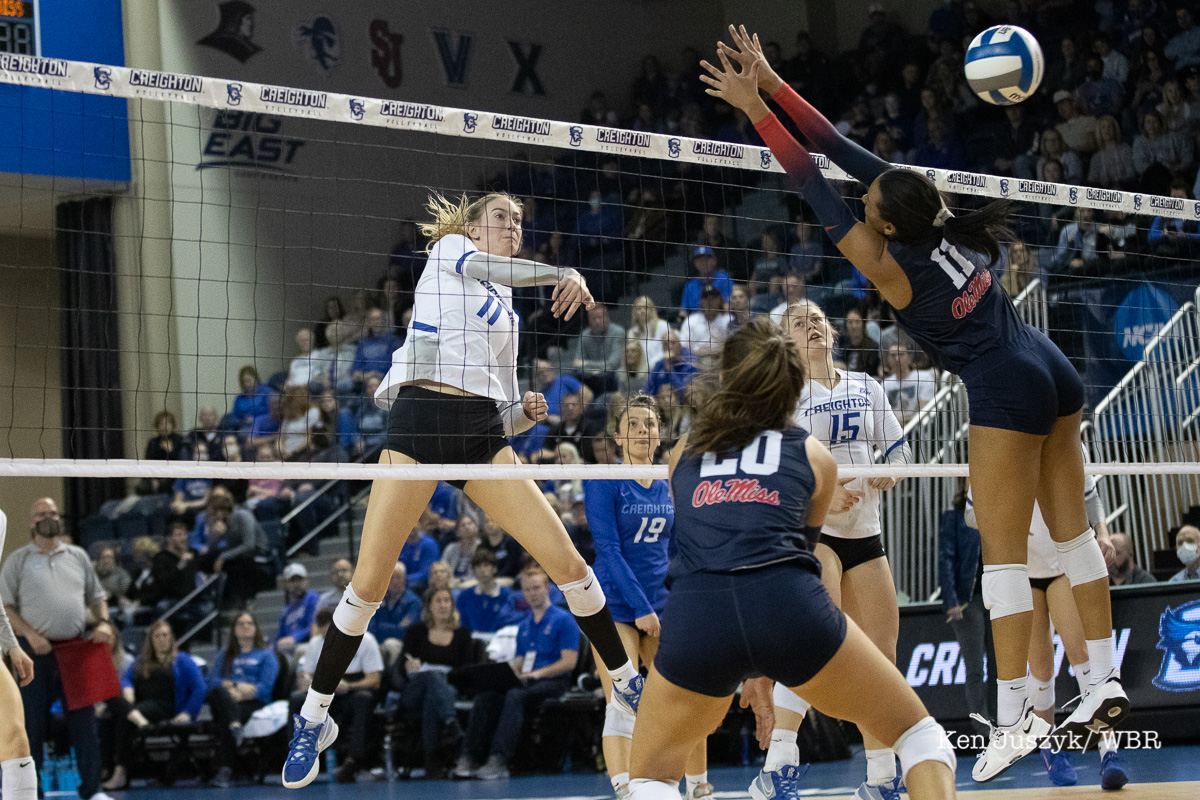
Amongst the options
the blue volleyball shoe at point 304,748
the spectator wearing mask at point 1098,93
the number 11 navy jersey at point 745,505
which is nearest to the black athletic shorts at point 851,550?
the number 11 navy jersey at point 745,505

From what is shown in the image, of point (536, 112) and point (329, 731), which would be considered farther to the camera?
point (536, 112)

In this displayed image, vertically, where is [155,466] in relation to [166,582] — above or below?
above

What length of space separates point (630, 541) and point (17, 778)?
290 cm

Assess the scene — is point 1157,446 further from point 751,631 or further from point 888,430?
point 751,631

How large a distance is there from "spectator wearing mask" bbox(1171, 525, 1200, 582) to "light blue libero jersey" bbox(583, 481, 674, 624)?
15.0 ft

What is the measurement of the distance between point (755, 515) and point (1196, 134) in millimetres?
10222

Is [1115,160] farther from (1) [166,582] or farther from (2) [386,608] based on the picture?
(1) [166,582]

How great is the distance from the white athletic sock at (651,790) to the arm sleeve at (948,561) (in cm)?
577

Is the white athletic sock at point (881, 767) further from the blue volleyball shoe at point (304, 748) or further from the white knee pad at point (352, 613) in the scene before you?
the blue volleyball shoe at point (304, 748)

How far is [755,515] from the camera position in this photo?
11.4 feet

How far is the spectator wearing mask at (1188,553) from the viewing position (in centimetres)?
894

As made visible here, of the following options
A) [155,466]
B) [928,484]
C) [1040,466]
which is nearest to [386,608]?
[928,484]

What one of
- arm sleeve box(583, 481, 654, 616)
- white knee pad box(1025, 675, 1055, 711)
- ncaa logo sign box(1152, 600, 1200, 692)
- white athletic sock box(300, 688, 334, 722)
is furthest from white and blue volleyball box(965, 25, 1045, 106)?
ncaa logo sign box(1152, 600, 1200, 692)

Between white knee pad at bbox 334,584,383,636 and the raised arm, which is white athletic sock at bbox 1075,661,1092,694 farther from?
white knee pad at bbox 334,584,383,636
